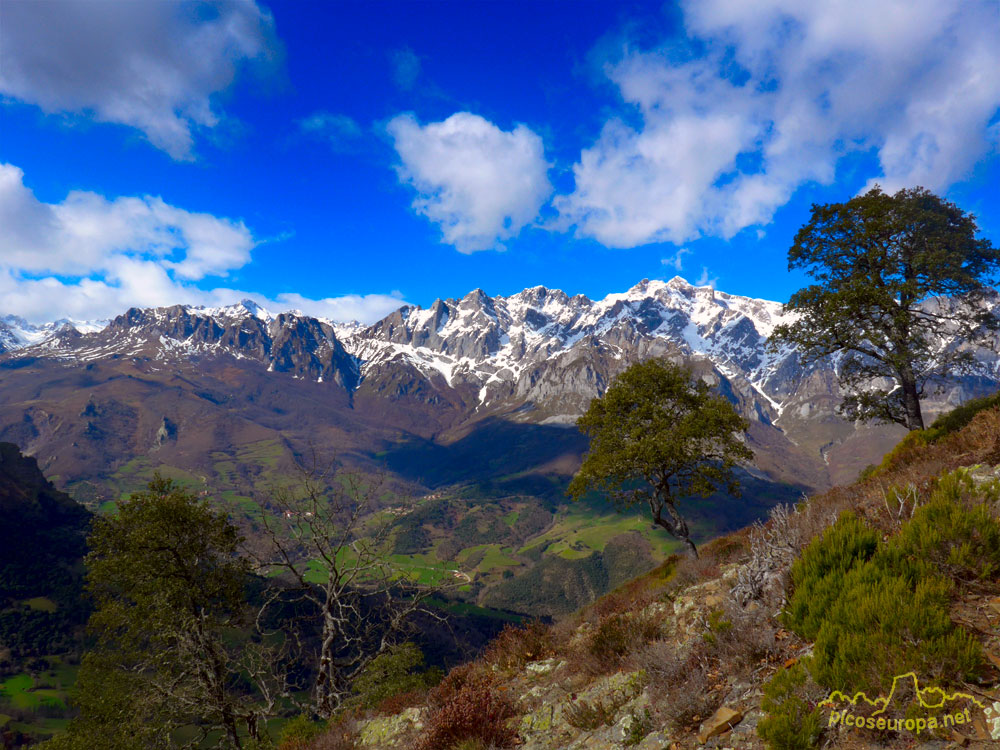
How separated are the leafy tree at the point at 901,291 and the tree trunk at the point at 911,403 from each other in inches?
1.5

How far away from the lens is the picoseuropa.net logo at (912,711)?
4.89m

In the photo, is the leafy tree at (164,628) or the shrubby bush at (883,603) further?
the leafy tree at (164,628)

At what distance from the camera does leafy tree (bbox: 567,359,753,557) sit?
20984 mm

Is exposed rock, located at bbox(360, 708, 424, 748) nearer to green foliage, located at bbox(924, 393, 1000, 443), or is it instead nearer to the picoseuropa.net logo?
the picoseuropa.net logo

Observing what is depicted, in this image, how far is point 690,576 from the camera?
14.9 meters

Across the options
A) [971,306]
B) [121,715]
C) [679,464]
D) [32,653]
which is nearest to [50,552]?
[32,653]

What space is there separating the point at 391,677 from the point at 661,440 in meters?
15.1

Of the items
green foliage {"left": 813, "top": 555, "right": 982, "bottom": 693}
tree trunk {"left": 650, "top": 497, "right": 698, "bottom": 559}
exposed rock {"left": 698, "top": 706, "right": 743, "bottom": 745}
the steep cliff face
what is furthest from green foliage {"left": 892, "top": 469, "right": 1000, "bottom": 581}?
the steep cliff face

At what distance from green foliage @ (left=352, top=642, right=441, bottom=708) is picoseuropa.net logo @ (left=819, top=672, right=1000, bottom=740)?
12.8 m

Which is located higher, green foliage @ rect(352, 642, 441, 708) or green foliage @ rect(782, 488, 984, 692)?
green foliage @ rect(782, 488, 984, 692)

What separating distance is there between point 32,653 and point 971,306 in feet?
683

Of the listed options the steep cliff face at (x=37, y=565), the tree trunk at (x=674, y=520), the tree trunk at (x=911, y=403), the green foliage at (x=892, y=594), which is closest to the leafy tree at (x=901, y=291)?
the tree trunk at (x=911, y=403)

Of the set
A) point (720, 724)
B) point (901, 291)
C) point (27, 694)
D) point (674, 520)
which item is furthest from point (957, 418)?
point (27, 694)

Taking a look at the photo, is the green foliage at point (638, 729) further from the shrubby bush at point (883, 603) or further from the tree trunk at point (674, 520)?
the tree trunk at point (674, 520)
